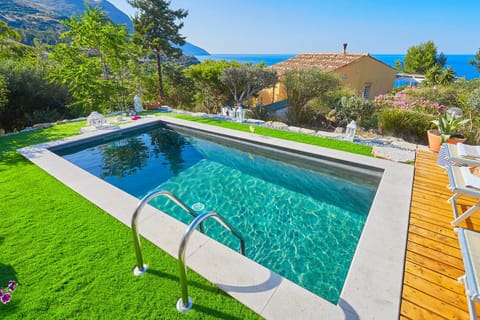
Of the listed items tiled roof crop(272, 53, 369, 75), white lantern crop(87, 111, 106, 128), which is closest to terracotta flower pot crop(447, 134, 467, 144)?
white lantern crop(87, 111, 106, 128)

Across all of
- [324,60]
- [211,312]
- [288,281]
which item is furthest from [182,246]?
[324,60]

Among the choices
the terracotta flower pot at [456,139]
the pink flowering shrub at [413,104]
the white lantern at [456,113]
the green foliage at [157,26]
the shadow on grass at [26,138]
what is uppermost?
the green foliage at [157,26]

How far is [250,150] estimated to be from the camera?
7371mm

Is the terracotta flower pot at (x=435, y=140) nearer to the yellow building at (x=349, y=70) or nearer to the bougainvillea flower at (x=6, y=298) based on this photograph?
the bougainvillea flower at (x=6, y=298)

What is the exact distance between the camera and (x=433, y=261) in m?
2.66

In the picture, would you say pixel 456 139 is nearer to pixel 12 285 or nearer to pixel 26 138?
pixel 12 285

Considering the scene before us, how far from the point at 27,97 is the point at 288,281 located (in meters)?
13.0

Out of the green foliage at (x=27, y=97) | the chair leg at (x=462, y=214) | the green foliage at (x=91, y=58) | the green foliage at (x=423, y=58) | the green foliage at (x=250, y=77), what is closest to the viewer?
the chair leg at (x=462, y=214)

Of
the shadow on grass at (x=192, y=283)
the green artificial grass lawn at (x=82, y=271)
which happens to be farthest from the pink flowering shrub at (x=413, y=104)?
the green artificial grass lawn at (x=82, y=271)

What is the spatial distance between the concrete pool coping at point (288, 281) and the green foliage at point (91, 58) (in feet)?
27.3

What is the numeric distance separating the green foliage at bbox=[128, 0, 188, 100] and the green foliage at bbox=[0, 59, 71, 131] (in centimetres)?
635

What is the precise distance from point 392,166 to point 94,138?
352 inches

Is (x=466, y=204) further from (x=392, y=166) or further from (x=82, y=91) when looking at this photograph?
(x=82, y=91)

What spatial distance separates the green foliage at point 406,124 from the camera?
8.18 metres
